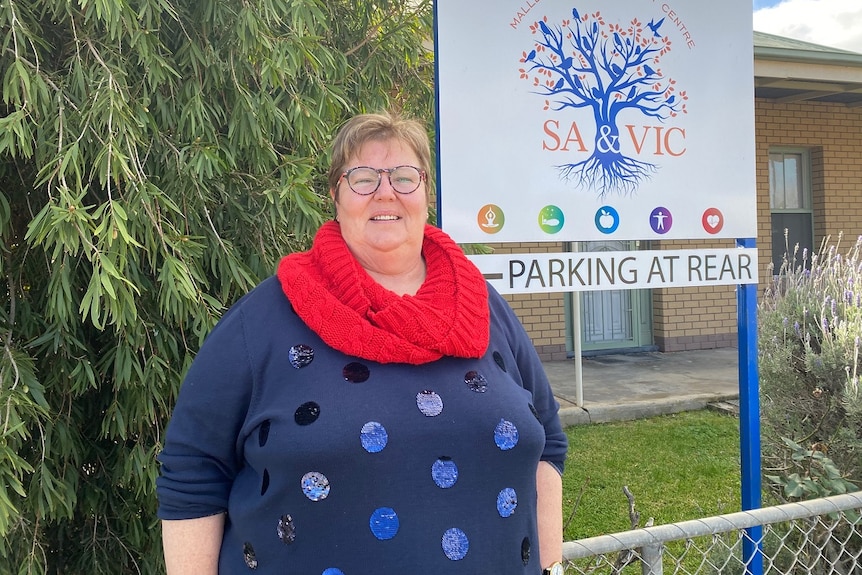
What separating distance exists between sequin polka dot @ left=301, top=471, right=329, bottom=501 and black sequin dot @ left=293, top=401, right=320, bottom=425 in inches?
4.1

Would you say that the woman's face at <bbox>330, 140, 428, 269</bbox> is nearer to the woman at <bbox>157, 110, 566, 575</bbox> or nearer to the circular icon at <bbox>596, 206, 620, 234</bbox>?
the woman at <bbox>157, 110, 566, 575</bbox>

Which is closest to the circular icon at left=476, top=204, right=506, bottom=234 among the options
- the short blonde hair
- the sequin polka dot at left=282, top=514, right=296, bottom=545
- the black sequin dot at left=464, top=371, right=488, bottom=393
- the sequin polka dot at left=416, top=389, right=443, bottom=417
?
the short blonde hair

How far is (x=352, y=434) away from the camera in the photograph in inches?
56.4

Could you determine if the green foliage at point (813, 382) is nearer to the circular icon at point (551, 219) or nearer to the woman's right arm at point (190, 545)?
the circular icon at point (551, 219)

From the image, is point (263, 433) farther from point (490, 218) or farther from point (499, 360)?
point (490, 218)

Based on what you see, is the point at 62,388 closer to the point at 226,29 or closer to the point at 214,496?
the point at 214,496

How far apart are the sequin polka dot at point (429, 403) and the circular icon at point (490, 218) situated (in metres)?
1.22

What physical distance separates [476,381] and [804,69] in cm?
764

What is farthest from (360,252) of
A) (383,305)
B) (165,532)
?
(165,532)

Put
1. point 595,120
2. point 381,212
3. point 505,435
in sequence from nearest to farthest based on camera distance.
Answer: point 505,435
point 381,212
point 595,120

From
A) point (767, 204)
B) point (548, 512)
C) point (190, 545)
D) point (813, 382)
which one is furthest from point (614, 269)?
point (767, 204)

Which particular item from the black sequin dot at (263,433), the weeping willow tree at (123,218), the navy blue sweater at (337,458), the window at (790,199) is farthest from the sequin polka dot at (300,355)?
the window at (790,199)

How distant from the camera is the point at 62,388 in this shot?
7.14 ft

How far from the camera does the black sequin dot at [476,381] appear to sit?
1.57m
